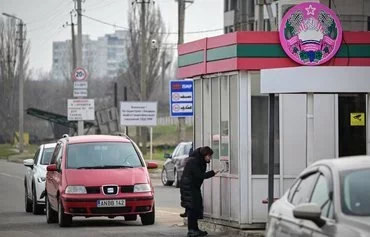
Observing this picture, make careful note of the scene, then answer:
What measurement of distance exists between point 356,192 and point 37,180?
57.1 ft

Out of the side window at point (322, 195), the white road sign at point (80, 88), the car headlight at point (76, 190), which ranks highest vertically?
the white road sign at point (80, 88)

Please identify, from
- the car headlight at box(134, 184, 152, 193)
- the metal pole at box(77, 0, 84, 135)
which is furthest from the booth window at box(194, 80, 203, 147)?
the metal pole at box(77, 0, 84, 135)

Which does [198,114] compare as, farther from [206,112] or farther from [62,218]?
[62,218]

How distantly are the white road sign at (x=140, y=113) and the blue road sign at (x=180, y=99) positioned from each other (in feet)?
69.5

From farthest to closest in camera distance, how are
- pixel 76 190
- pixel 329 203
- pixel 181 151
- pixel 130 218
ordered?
pixel 181 151 → pixel 130 218 → pixel 76 190 → pixel 329 203

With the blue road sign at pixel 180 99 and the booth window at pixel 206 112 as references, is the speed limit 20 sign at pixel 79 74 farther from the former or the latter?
the booth window at pixel 206 112

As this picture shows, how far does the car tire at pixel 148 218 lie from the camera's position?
21.6 m

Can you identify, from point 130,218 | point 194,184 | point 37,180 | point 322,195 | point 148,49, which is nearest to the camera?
point 322,195

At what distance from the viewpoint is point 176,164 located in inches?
1443

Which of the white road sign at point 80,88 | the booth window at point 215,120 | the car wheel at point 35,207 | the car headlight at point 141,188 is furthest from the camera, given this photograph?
the white road sign at point 80,88

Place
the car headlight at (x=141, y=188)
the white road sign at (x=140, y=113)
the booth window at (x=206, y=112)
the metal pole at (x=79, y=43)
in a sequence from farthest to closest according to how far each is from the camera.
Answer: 1. the white road sign at (x=140, y=113)
2. the metal pole at (x=79, y=43)
3. the car headlight at (x=141, y=188)
4. the booth window at (x=206, y=112)

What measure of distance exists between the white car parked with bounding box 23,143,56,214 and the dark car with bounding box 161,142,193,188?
326 inches

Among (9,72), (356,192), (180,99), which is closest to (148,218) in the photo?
(180,99)

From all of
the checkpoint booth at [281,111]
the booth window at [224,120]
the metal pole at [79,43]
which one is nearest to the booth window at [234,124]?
the checkpoint booth at [281,111]
